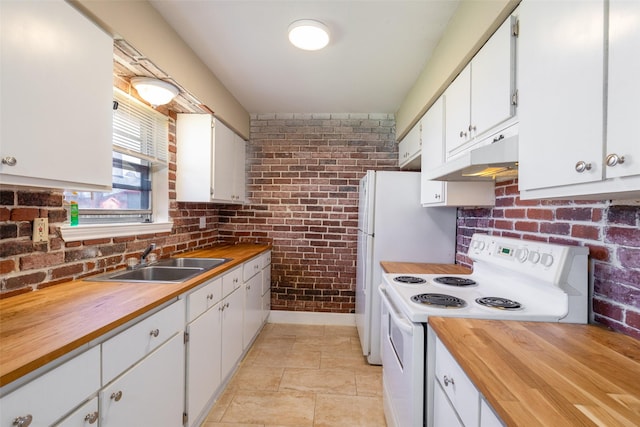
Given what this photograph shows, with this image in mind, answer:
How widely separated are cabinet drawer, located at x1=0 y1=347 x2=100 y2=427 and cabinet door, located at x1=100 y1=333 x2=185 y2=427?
11cm

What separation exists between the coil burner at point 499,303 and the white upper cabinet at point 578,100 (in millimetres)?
511

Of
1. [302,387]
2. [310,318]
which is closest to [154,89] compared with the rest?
[302,387]

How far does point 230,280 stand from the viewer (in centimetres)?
221

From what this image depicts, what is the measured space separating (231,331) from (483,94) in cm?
224

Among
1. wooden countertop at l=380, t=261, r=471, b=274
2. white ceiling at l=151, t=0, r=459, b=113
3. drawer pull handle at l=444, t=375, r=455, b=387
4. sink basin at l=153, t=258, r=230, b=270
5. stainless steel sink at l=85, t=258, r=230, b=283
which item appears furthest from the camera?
sink basin at l=153, t=258, r=230, b=270

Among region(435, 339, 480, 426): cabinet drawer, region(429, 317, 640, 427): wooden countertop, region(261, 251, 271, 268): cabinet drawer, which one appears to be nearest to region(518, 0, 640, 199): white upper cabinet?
region(429, 317, 640, 427): wooden countertop

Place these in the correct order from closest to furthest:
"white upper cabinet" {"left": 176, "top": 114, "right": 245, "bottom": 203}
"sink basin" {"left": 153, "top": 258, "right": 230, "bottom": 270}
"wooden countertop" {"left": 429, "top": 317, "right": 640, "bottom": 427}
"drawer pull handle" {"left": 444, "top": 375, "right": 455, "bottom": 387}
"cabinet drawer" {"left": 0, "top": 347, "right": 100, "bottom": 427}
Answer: "wooden countertop" {"left": 429, "top": 317, "right": 640, "bottom": 427} < "cabinet drawer" {"left": 0, "top": 347, "right": 100, "bottom": 427} < "drawer pull handle" {"left": 444, "top": 375, "right": 455, "bottom": 387} < "sink basin" {"left": 153, "top": 258, "right": 230, "bottom": 270} < "white upper cabinet" {"left": 176, "top": 114, "right": 245, "bottom": 203}

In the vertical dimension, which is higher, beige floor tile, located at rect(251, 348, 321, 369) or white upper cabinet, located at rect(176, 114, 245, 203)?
white upper cabinet, located at rect(176, 114, 245, 203)

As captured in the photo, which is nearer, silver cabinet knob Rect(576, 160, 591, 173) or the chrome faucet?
silver cabinet knob Rect(576, 160, 591, 173)

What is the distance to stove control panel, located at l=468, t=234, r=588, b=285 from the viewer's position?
46.3 inches

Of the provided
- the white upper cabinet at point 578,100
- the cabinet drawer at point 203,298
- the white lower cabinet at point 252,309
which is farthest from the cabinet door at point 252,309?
the white upper cabinet at point 578,100

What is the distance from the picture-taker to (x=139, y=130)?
2209 millimetres

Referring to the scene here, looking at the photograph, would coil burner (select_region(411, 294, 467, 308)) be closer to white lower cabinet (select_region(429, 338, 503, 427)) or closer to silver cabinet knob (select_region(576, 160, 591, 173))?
white lower cabinet (select_region(429, 338, 503, 427))

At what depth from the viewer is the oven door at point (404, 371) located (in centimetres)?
120
